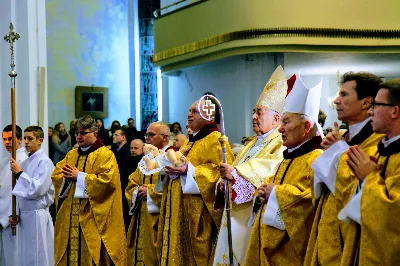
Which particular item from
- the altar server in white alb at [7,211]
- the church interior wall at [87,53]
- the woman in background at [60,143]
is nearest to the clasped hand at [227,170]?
the altar server in white alb at [7,211]

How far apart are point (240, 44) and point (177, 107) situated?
17.2 feet

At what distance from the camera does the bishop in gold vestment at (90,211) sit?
299 inches

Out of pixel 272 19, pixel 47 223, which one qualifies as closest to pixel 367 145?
pixel 47 223

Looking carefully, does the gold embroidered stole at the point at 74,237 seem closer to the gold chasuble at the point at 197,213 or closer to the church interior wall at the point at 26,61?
the gold chasuble at the point at 197,213

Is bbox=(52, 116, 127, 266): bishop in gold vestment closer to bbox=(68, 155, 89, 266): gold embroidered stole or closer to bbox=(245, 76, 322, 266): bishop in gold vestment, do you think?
bbox=(68, 155, 89, 266): gold embroidered stole

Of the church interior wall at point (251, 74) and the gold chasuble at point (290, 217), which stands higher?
the church interior wall at point (251, 74)

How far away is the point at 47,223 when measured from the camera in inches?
336

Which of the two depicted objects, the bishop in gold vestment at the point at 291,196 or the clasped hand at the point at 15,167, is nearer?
the bishop in gold vestment at the point at 291,196

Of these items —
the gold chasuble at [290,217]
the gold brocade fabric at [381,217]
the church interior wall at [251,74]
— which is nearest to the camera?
the gold brocade fabric at [381,217]

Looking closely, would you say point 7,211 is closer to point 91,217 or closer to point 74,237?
point 74,237

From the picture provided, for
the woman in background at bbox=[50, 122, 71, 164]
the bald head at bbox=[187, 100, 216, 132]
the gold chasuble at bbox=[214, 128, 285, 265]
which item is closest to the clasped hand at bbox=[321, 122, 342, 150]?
the gold chasuble at bbox=[214, 128, 285, 265]

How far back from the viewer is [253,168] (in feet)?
19.2

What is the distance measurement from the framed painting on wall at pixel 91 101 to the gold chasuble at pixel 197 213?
42.3 ft

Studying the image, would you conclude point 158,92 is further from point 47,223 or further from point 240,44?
point 47,223
